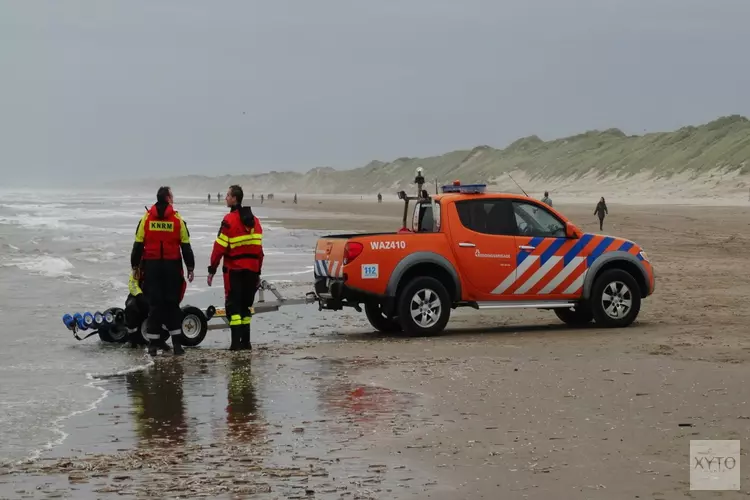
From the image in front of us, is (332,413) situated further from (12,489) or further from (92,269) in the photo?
(92,269)

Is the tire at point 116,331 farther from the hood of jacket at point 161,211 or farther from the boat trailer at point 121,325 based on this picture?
the hood of jacket at point 161,211

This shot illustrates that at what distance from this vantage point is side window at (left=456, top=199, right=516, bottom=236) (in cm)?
1418

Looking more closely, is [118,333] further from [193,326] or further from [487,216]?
[487,216]

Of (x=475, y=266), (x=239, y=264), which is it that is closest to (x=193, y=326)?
(x=239, y=264)

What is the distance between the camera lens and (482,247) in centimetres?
1409

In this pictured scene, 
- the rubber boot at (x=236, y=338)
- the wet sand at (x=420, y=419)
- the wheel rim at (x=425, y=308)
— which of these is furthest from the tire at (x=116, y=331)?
the wheel rim at (x=425, y=308)

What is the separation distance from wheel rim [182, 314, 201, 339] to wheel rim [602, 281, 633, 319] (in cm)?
482

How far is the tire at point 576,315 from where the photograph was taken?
15.0 metres

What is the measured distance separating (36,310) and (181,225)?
5640 mm

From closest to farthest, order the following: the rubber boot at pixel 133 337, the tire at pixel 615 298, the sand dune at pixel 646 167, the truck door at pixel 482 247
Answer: the rubber boot at pixel 133 337 → the truck door at pixel 482 247 → the tire at pixel 615 298 → the sand dune at pixel 646 167

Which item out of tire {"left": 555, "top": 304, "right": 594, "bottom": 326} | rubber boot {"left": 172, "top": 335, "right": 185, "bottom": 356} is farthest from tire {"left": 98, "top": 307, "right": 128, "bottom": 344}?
tire {"left": 555, "top": 304, "right": 594, "bottom": 326}

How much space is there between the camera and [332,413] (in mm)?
8750

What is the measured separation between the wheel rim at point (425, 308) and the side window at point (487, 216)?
97 centimetres

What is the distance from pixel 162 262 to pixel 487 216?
408 centimetres
